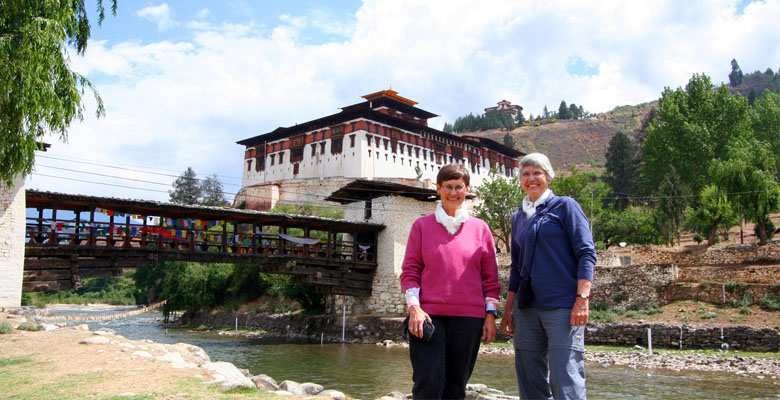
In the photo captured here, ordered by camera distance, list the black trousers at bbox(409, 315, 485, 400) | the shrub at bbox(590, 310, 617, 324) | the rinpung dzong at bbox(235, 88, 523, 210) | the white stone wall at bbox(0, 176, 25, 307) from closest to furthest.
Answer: the black trousers at bbox(409, 315, 485, 400) < the white stone wall at bbox(0, 176, 25, 307) < the shrub at bbox(590, 310, 617, 324) < the rinpung dzong at bbox(235, 88, 523, 210)

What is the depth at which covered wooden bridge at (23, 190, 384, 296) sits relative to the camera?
17656 millimetres

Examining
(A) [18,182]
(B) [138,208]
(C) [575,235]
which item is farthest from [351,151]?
(C) [575,235]

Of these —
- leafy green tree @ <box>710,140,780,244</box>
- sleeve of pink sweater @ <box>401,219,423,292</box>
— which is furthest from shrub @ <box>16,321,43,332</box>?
leafy green tree @ <box>710,140,780,244</box>

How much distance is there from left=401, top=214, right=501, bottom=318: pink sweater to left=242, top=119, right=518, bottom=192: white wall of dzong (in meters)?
46.1

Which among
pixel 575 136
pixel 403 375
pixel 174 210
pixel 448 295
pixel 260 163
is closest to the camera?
pixel 448 295

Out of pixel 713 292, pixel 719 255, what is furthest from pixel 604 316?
pixel 719 255

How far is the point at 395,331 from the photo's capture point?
2389 cm

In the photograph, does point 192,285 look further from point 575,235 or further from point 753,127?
point 753,127

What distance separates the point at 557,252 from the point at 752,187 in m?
31.8

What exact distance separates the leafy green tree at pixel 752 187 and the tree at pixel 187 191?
5837 cm

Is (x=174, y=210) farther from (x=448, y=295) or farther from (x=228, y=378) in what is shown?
(x=448, y=295)

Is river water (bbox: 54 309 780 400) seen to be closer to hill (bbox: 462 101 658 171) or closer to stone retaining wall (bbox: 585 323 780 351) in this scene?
stone retaining wall (bbox: 585 323 780 351)

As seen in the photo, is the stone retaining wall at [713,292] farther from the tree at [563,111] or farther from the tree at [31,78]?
the tree at [563,111]

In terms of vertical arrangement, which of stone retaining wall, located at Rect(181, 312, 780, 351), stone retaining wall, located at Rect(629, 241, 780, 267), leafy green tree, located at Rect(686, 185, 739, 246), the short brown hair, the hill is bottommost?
stone retaining wall, located at Rect(181, 312, 780, 351)
